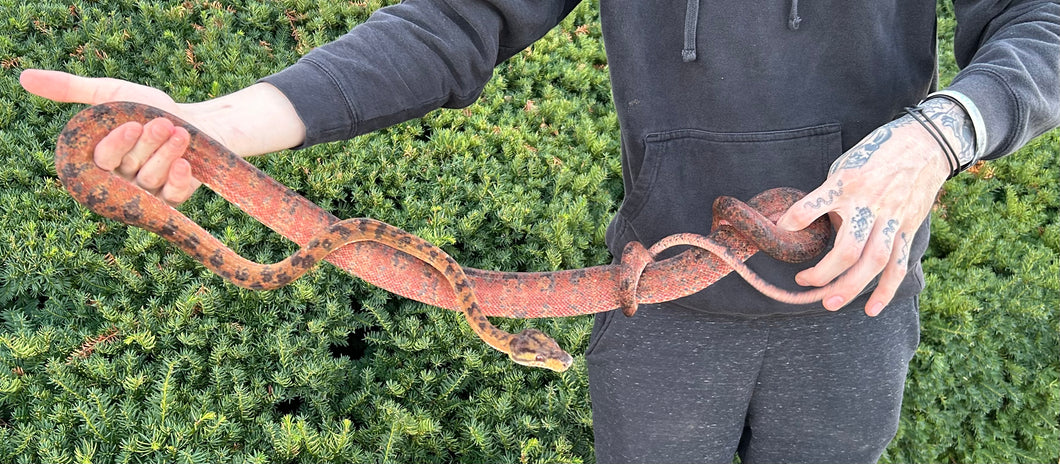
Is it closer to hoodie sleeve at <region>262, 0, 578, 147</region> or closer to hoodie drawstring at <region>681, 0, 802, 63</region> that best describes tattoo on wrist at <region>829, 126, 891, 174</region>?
hoodie drawstring at <region>681, 0, 802, 63</region>

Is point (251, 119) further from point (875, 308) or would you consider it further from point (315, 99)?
point (875, 308)

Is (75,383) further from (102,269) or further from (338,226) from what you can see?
(338,226)

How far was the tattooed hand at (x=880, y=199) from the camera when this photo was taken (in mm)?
1368

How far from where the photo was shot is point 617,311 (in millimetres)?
2092

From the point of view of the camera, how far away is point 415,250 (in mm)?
1499

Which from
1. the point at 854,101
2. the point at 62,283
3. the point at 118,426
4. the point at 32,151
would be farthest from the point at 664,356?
the point at 32,151

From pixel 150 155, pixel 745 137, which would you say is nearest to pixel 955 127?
pixel 745 137

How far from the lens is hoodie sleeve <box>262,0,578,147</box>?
1539mm

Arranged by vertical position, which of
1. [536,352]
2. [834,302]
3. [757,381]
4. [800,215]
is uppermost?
[800,215]

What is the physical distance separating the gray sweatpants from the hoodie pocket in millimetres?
123

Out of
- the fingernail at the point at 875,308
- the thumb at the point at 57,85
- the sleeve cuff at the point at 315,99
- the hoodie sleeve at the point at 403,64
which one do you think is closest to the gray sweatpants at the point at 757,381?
the fingernail at the point at 875,308

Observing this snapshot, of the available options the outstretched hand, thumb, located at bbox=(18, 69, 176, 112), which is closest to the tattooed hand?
the outstretched hand

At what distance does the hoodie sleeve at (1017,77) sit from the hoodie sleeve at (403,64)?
1023 mm

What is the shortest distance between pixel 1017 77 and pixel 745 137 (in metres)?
0.59
